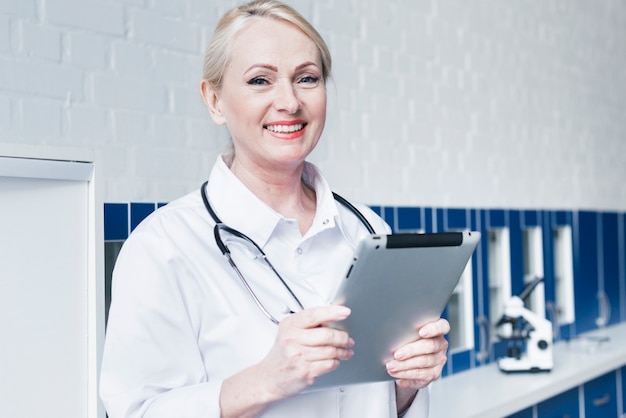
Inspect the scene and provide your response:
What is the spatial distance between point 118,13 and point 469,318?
185 centimetres

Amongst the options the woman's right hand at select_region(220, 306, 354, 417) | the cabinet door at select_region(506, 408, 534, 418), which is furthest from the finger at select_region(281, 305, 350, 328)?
the cabinet door at select_region(506, 408, 534, 418)

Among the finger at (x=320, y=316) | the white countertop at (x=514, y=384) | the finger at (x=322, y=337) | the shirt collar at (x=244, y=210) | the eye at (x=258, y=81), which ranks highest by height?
the eye at (x=258, y=81)

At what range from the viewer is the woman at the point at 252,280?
3.44ft

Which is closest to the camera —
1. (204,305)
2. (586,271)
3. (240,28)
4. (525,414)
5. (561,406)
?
(204,305)

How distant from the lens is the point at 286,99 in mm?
1187

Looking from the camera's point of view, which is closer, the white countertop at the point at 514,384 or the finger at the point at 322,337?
the finger at the point at 322,337

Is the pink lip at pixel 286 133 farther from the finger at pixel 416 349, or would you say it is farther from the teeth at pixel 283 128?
the finger at pixel 416 349

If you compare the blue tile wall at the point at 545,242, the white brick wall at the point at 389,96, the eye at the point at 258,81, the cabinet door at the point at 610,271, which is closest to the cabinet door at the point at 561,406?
the blue tile wall at the point at 545,242

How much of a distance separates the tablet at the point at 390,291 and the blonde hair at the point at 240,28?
384 mm

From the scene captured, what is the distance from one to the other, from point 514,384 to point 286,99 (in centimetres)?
186

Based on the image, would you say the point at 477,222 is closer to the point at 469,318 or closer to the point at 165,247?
the point at 469,318

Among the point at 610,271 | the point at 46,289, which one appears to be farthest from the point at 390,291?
the point at 610,271

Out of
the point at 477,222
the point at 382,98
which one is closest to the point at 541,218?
the point at 477,222

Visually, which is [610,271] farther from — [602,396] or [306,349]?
[306,349]
